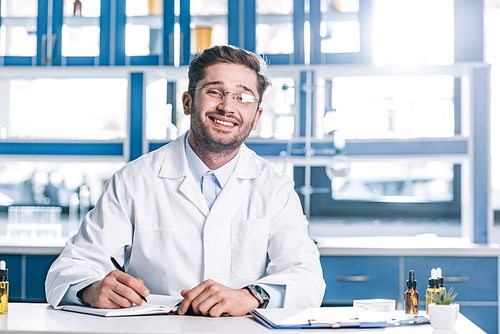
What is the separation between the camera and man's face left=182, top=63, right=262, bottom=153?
1.67 meters

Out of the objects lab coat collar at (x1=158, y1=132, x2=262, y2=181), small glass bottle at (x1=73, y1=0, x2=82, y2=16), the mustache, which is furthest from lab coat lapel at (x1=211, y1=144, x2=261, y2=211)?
small glass bottle at (x1=73, y1=0, x2=82, y2=16)

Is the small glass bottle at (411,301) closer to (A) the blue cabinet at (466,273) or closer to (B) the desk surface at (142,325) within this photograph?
(B) the desk surface at (142,325)

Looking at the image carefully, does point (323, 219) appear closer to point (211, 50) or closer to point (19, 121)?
point (211, 50)

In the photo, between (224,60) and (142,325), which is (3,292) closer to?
(142,325)

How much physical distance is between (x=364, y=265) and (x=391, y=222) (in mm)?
784

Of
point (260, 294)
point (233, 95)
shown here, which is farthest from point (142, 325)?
point (233, 95)

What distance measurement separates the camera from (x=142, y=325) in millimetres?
1073

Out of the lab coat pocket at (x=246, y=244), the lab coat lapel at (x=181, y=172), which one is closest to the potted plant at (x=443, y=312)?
the lab coat pocket at (x=246, y=244)

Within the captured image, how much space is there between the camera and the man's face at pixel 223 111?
1670mm

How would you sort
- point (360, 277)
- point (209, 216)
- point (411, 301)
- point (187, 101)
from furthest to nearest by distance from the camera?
point (360, 277), point (187, 101), point (209, 216), point (411, 301)

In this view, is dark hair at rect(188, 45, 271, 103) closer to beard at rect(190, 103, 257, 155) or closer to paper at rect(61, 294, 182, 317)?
beard at rect(190, 103, 257, 155)

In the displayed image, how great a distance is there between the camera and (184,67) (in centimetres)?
300

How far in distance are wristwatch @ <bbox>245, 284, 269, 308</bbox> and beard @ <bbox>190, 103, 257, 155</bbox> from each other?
1.75ft

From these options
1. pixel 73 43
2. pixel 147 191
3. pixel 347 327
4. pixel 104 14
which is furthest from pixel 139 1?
pixel 347 327
